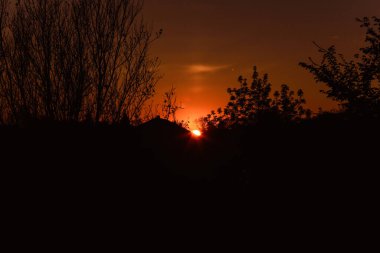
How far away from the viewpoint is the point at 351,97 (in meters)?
8.15

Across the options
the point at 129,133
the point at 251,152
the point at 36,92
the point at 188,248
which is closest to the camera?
the point at 188,248

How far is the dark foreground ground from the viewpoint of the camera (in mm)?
8531

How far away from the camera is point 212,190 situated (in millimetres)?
12914

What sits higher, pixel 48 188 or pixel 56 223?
pixel 48 188

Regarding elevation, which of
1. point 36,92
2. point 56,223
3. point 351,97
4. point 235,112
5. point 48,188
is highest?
point 36,92

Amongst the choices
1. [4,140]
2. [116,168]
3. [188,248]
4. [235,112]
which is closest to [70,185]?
[116,168]

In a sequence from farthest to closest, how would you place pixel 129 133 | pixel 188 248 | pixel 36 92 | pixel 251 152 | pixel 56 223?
pixel 36 92 → pixel 129 133 → pixel 251 152 → pixel 56 223 → pixel 188 248

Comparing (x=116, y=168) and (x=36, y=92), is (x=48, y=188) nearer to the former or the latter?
(x=116, y=168)

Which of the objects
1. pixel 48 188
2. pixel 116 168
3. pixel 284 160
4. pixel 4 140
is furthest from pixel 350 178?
pixel 4 140

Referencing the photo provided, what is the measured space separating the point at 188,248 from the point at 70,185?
3661 millimetres

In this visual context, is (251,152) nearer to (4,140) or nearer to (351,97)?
(351,97)

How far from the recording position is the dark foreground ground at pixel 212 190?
8531mm

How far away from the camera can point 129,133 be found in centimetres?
1245

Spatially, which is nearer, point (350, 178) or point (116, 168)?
point (350, 178)
